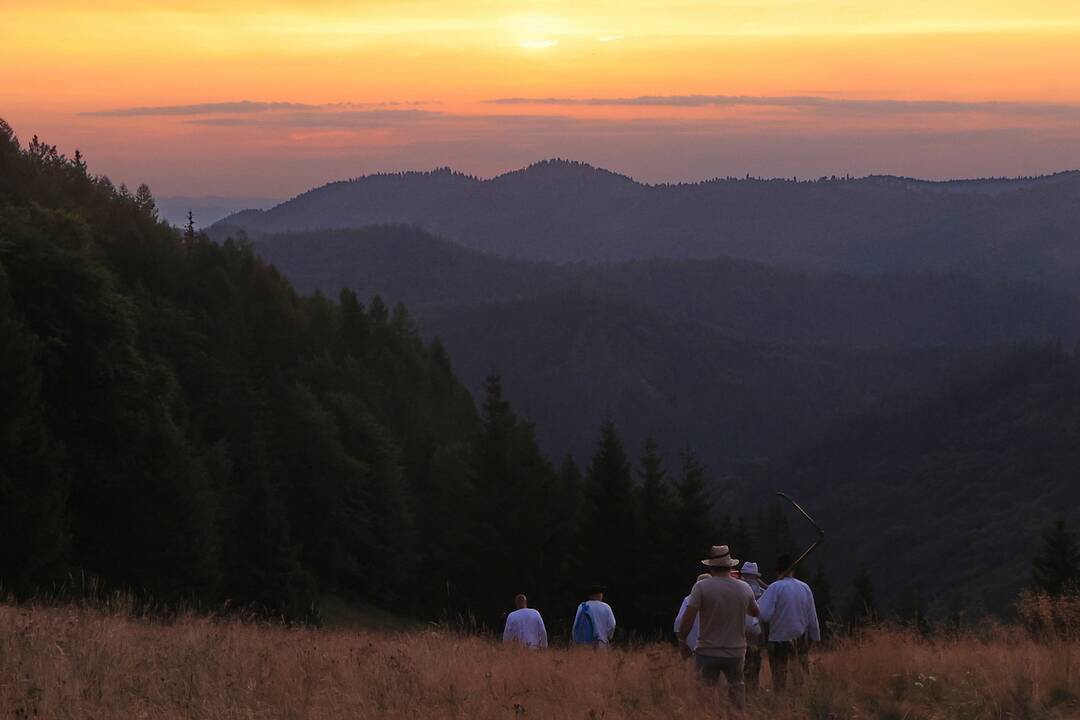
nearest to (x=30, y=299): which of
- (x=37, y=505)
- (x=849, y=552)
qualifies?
(x=37, y=505)

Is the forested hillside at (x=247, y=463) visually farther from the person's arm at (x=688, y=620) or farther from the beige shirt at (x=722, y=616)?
the beige shirt at (x=722, y=616)

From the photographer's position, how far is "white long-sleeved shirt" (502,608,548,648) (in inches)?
608

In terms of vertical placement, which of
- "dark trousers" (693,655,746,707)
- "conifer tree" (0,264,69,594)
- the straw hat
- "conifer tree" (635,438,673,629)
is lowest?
"conifer tree" (635,438,673,629)

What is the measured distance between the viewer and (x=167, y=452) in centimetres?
3319

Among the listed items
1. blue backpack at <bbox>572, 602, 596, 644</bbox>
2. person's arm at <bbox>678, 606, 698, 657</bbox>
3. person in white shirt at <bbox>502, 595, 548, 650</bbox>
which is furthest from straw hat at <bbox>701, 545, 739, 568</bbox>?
blue backpack at <bbox>572, 602, 596, 644</bbox>

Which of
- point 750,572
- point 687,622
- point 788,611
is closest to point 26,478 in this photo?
point 750,572

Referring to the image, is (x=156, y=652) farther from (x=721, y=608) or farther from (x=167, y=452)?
(x=167, y=452)

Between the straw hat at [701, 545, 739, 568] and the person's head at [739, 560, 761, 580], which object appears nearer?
the straw hat at [701, 545, 739, 568]

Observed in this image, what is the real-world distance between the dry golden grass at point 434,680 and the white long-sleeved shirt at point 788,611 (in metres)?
0.36

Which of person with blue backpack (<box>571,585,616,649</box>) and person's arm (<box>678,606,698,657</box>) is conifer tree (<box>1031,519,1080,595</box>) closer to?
person with blue backpack (<box>571,585,616,649</box>)

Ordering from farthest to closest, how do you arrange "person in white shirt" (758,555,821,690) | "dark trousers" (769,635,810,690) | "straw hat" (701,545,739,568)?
"person in white shirt" (758,555,821,690), "dark trousers" (769,635,810,690), "straw hat" (701,545,739,568)

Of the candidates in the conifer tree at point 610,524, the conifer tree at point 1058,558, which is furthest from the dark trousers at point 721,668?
the conifer tree at point 1058,558

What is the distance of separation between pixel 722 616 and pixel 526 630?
5207mm

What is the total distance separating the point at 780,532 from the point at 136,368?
230 feet
